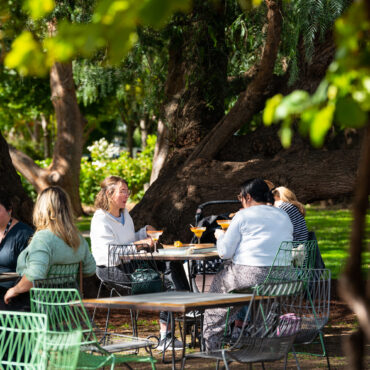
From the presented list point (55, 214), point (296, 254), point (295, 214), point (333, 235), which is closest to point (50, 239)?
point (55, 214)

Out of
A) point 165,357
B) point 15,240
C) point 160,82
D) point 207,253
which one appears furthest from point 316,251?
point 160,82

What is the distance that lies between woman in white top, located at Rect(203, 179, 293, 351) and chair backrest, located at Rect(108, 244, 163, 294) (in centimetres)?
100

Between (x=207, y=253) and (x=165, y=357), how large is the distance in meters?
1.03

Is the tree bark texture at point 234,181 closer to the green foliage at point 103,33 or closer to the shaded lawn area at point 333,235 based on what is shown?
the shaded lawn area at point 333,235

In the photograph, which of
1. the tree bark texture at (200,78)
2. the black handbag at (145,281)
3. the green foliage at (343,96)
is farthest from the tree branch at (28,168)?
the green foliage at (343,96)

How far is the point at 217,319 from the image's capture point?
6410 millimetres

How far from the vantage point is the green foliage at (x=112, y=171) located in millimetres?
24859

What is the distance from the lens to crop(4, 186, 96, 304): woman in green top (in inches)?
204

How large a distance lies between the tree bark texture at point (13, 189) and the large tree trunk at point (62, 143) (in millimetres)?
7757

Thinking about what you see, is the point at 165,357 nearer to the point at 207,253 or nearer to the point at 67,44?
the point at 207,253

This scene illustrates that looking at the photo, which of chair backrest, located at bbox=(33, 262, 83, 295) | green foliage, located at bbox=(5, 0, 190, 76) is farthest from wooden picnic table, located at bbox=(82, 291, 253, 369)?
green foliage, located at bbox=(5, 0, 190, 76)

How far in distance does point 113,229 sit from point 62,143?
1086 cm

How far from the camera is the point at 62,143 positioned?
58.8 feet

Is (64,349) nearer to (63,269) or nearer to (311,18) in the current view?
(63,269)
